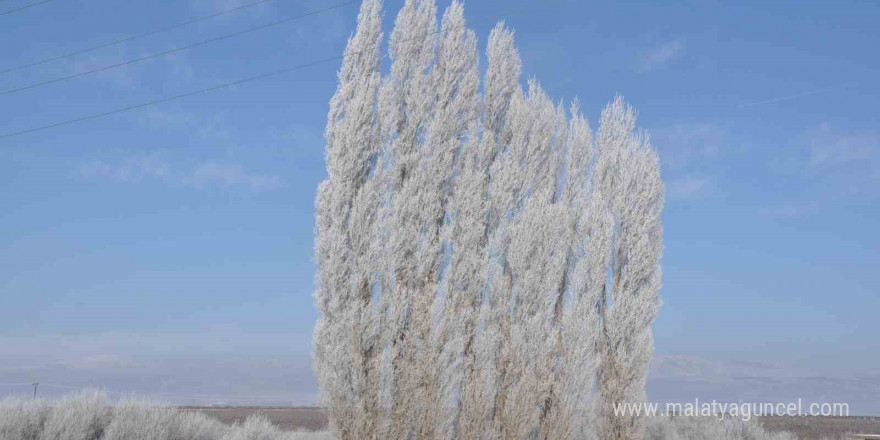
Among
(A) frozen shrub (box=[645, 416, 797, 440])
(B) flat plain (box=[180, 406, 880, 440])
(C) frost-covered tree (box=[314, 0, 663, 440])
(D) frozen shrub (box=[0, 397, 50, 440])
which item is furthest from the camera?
(B) flat plain (box=[180, 406, 880, 440])

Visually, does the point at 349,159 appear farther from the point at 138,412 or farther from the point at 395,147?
the point at 138,412

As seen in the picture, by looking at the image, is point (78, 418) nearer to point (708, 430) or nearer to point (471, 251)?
point (471, 251)

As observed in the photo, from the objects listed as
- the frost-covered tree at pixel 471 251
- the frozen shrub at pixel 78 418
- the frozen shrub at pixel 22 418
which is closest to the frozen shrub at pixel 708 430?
the frost-covered tree at pixel 471 251

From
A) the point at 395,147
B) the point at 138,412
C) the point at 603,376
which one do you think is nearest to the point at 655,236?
the point at 603,376

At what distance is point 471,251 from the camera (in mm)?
12898

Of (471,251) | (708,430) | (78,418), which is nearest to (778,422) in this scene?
(708,430)

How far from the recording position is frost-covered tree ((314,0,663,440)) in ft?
40.7

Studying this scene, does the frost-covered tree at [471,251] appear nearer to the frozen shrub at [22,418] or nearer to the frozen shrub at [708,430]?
the frozen shrub at [708,430]

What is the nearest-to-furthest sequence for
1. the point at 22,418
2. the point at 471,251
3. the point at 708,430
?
→ the point at 471,251 < the point at 22,418 < the point at 708,430

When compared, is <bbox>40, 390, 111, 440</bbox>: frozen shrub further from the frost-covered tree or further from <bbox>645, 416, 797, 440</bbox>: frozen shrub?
<bbox>645, 416, 797, 440</bbox>: frozen shrub

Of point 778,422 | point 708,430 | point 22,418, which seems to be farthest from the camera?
point 778,422

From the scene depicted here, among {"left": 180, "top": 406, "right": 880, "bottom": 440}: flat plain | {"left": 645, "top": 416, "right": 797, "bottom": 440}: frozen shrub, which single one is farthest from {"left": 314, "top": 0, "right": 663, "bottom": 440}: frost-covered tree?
{"left": 180, "top": 406, "right": 880, "bottom": 440}: flat plain

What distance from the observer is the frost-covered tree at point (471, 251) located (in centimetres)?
1241

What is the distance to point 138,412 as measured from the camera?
15.8 metres
